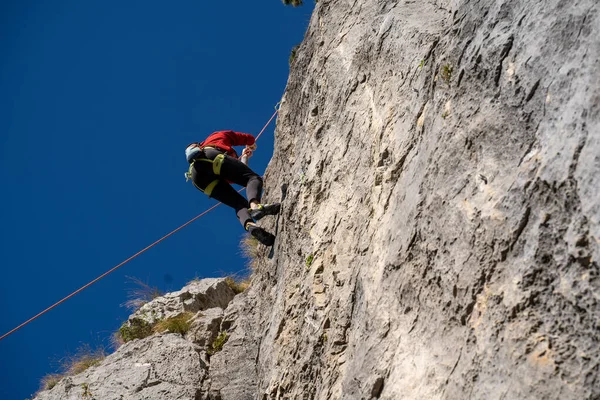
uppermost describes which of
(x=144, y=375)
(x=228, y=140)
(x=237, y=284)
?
(x=228, y=140)

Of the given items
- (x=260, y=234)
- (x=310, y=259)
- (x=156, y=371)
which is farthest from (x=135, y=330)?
(x=310, y=259)

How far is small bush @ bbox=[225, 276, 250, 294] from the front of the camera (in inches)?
422

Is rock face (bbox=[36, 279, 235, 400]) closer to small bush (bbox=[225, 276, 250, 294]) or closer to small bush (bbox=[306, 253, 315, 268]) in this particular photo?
small bush (bbox=[225, 276, 250, 294])

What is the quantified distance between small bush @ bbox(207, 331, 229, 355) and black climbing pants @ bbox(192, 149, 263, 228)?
6.38 ft

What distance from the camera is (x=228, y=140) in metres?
9.41

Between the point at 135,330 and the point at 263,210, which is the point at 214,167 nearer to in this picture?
the point at 263,210

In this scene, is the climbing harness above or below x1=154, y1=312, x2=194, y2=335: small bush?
above

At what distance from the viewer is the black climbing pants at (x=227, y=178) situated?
28.3 feet

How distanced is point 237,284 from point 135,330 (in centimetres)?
186

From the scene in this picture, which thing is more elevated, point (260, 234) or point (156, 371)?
point (260, 234)

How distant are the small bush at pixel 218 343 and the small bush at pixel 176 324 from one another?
2.02 ft

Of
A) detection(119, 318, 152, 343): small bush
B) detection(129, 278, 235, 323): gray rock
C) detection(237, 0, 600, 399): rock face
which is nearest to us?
detection(237, 0, 600, 399): rock face

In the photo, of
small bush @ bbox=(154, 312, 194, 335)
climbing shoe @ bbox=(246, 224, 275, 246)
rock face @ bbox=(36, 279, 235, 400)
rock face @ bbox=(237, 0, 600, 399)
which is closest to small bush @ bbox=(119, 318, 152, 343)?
small bush @ bbox=(154, 312, 194, 335)

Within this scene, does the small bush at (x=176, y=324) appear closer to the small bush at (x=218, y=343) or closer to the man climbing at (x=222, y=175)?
the small bush at (x=218, y=343)
